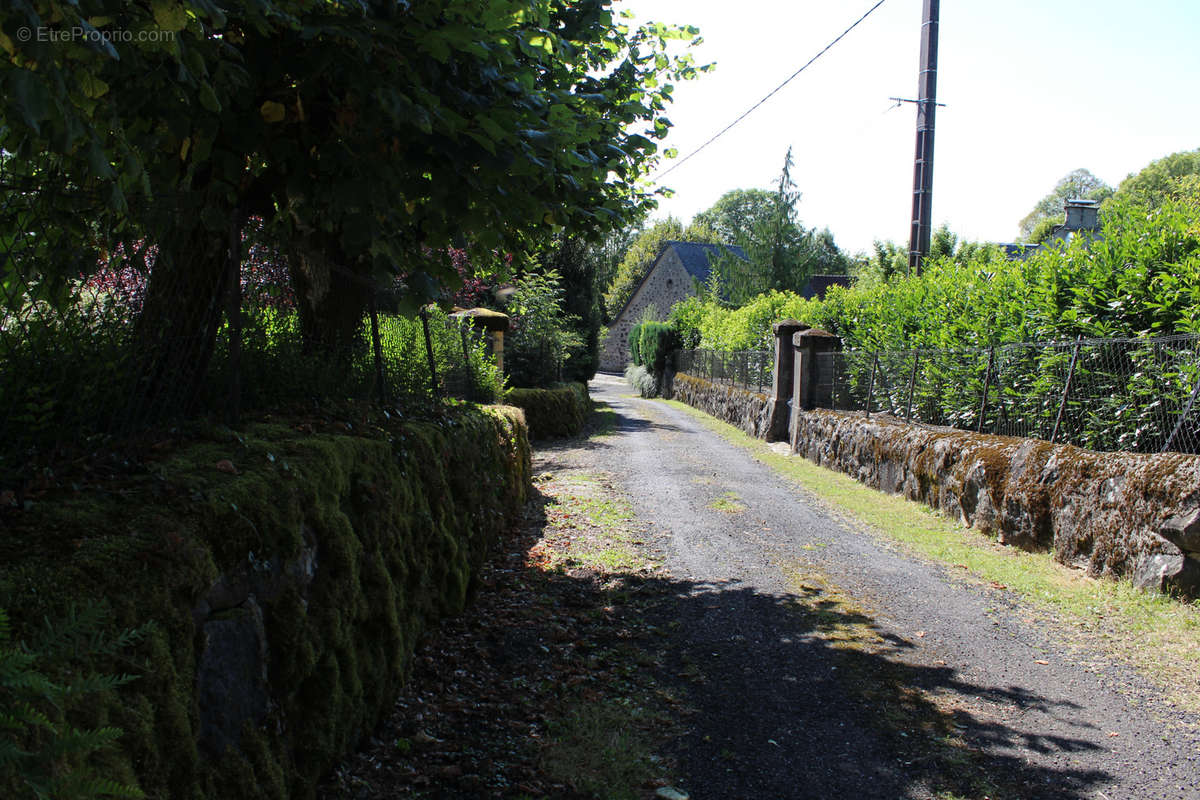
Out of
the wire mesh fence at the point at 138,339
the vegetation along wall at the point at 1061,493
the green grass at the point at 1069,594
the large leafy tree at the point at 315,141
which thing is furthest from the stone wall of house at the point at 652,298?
the large leafy tree at the point at 315,141

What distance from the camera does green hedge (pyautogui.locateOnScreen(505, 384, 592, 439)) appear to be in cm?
1609

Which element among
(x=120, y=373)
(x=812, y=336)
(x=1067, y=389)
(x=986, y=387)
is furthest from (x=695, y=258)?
(x=120, y=373)

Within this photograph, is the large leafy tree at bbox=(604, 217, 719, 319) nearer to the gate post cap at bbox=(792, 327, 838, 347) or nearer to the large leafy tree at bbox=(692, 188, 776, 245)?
the large leafy tree at bbox=(692, 188, 776, 245)

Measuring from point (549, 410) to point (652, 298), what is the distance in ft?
114

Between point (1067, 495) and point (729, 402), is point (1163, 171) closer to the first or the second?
point (729, 402)

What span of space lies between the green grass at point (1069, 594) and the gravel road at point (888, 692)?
0.64ft

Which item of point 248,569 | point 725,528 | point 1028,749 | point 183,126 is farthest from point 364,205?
point 725,528

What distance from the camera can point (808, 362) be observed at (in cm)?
1543

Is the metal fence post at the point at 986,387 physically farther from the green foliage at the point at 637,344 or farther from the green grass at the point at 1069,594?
the green foliage at the point at 637,344

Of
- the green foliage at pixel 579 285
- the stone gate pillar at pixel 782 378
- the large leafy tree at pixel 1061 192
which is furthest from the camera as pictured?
the large leafy tree at pixel 1061 192

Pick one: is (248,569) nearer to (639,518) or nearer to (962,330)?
(639,518)

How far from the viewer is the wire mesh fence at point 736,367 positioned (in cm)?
1886

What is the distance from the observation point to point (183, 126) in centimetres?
331

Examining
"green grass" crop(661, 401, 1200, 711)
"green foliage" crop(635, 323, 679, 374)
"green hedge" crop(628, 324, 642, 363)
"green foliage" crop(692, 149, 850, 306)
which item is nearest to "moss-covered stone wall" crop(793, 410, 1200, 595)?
"green grass" crop(661, 401, 1200, 711)
